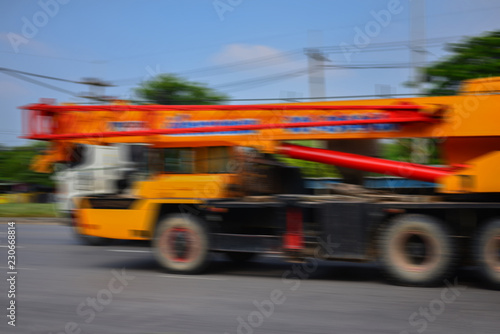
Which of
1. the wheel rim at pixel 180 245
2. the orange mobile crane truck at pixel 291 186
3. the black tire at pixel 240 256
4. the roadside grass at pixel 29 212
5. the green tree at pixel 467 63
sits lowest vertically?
the roadside grass at pixel 29 212

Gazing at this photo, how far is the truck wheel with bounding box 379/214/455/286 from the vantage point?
26.1 feet

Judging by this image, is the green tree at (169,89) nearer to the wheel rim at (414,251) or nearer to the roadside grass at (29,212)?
the roadside grass at (29,212)

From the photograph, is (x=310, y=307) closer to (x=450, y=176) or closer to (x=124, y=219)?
(x=450, y=176)

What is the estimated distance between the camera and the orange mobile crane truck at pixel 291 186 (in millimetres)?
8031

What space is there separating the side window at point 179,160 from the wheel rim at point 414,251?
11.9ft

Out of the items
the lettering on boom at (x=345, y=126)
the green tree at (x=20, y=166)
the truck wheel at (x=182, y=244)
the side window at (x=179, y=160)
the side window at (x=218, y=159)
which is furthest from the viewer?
the green tree at (x=20, y=166)

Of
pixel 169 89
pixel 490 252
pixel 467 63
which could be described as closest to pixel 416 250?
pixel 490 252

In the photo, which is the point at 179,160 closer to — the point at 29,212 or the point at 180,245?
the point at 180,245

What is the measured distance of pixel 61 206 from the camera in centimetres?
1470

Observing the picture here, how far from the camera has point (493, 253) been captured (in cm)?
769

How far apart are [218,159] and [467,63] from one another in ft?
54.5

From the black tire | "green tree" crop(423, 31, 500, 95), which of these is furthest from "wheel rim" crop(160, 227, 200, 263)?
"green tree" crop(423, 31, 500, 95)

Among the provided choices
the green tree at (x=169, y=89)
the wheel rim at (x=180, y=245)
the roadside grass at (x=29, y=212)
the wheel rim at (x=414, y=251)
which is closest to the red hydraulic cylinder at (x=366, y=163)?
the wheel rim at (x=414, y=251)

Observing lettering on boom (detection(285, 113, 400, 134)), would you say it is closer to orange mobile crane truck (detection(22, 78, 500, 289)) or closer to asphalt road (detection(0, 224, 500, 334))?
orange mobile crane truck (detection(22, 78, 500, 289))
